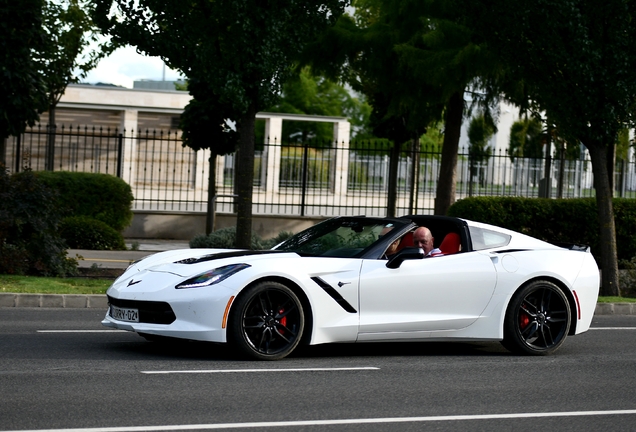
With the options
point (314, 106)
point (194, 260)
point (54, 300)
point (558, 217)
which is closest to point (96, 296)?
point (54, 300)

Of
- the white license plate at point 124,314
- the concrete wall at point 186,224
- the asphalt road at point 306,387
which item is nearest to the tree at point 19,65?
the concrete wall at point 186,224

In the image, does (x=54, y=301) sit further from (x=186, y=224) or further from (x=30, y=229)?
(x=186, y=224)

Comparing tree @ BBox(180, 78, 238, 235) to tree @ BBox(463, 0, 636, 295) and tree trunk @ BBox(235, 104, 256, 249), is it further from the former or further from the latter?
tree @ BBox(463, 0, 636, 295)

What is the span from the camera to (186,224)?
2492 cm

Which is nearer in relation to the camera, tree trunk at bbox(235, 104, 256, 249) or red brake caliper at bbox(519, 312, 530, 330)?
red brake caliper at bbox(519, 312, 530, 330)

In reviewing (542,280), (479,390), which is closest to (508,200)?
(542,280)

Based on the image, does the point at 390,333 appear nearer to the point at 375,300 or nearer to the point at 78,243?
the point at 375,300

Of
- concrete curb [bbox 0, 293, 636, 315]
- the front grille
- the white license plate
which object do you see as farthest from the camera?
concrete curb [bbox 0, 293, 636, 315]

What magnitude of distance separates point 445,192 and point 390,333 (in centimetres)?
1322

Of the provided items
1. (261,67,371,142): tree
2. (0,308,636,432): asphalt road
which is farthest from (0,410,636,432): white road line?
(261,67,371,142): tree

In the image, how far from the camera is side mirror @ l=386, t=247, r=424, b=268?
8.79m

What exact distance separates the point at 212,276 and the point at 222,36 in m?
8.05

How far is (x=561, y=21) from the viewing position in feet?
49.0

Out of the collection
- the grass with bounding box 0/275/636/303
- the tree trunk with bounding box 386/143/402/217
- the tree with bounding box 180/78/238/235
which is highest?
the tree with bounding box 180/78/238/235
